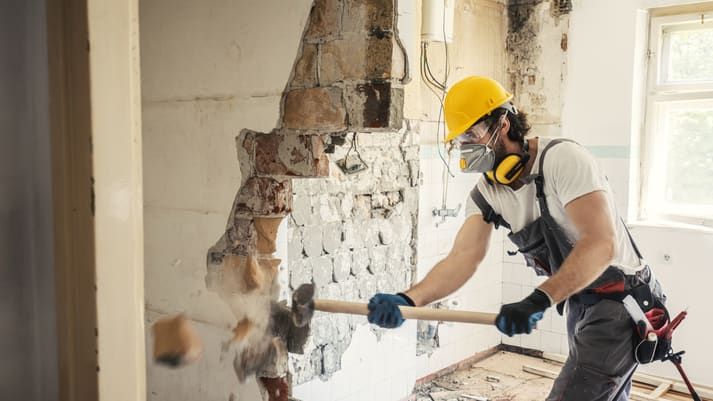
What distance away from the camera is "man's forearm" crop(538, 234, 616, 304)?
7.18 ft

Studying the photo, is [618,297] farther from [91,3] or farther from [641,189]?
[91,3]

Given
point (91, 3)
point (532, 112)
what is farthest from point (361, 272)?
point (91, 3)

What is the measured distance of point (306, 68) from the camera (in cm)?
162

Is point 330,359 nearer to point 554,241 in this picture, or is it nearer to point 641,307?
point 554,241

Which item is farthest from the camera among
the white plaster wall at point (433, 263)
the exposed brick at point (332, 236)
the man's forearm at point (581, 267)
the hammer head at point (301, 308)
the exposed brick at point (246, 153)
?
A: the white plaster wall at point (433, 263)

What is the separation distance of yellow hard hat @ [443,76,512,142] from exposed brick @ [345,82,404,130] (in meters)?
1.01

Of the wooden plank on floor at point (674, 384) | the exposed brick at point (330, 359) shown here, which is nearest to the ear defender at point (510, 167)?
the exposed brick at point (330, 359)

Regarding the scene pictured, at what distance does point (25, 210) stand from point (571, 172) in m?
2.02

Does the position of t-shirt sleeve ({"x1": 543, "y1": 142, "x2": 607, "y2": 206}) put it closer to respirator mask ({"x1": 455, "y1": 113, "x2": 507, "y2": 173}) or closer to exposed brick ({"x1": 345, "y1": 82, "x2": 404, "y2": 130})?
respirator mask ({"x1": 455, "y1": 113, "x2": 507, "y2": 173})

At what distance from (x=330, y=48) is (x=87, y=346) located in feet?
3.58

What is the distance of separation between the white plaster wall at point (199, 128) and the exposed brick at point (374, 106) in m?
0.24

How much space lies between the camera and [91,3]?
2.05 feet

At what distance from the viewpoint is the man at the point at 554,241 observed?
2.22 meters

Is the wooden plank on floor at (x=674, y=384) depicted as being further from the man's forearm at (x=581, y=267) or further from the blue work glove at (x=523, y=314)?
the blue work glove at (x=523, y=314)
